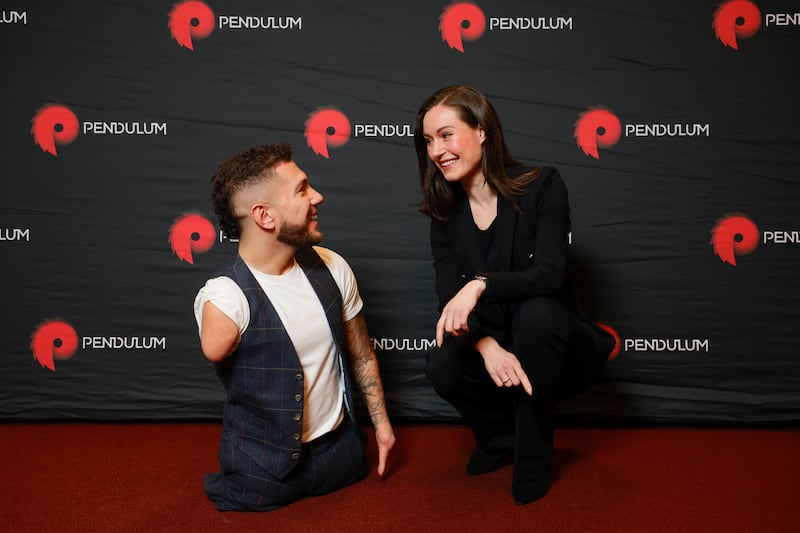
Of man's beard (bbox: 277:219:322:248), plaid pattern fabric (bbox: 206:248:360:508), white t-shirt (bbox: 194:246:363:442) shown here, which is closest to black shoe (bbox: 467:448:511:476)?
white t-shirt (bbox: 194:246:363:442)

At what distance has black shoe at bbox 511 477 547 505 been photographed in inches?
67.5

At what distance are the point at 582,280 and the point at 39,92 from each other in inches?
85.0

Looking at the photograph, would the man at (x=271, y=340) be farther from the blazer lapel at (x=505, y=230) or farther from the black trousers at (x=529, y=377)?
the blazer lapel at (x=505, y=230)

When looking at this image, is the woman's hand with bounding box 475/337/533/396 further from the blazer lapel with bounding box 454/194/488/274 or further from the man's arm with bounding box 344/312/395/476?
the man's arm with bounding box 344/312/395/476

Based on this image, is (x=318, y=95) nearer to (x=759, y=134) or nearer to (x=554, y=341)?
(x=554, y=341)

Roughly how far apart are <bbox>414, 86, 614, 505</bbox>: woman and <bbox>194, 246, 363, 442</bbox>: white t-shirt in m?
0.30

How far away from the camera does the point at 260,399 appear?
1670 mm

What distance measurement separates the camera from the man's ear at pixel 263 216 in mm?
1657

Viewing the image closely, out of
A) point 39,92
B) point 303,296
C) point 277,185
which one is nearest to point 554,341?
point 303,296

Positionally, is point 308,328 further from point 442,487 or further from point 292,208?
point 442,487

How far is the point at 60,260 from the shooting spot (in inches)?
97.3

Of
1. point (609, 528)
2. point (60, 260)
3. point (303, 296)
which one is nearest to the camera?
point (609, 528)

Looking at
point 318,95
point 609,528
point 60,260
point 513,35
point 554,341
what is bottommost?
point 609,528

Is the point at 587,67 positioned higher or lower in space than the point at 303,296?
higher
